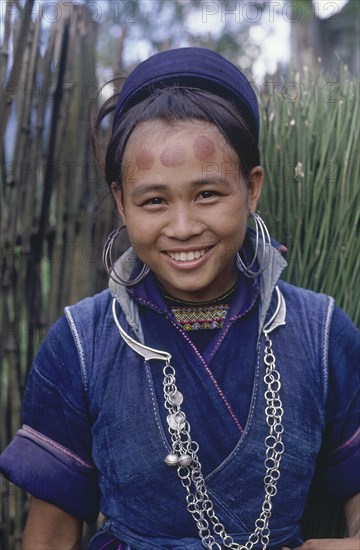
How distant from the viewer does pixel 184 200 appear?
4.97 feet

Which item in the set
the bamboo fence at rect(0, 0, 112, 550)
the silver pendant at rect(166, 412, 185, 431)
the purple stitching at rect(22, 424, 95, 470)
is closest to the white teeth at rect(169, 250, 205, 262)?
the silver pendant at rect(166, 412, 185, 431)

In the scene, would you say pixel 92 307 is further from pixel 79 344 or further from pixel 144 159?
pixel 144 159

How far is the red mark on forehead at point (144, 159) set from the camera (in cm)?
152

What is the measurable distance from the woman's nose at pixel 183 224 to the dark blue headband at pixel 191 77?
25cm

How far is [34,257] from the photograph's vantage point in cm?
241

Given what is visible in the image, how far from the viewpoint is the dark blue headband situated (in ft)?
5.19

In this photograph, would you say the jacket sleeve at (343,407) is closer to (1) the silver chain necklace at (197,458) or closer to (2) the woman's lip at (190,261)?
(1) the silver chain necklace at (197,458)

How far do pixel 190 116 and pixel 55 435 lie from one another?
74 centimetres

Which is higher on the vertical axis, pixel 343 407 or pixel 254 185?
pixel 254 185

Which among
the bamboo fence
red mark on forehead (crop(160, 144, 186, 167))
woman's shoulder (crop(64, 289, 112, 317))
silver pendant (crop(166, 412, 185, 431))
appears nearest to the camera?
red mark on forehead (crop(160, 144, 186, 167))

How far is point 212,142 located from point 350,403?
651mm

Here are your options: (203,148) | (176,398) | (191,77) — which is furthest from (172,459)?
(191,77)

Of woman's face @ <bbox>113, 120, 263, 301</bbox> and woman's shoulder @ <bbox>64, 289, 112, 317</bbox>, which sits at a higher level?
woman's face @ <bbox>113, 120, 263, 301</bbox>

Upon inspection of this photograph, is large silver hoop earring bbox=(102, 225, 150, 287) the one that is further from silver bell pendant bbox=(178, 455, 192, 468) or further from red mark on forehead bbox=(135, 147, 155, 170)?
silver bell pendant bbox=(178, 455, 192, 468)
